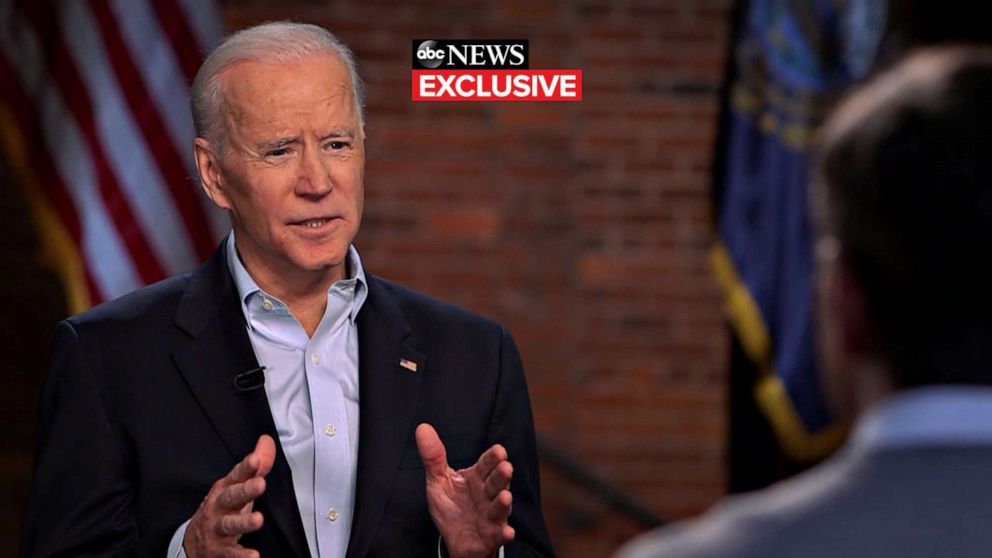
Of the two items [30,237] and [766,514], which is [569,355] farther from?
[766,514]

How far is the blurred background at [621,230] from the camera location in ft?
15.8

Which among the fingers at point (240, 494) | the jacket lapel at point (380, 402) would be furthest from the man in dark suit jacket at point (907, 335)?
the jacket lapel at point (380, 402)

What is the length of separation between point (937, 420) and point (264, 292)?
1.65 m

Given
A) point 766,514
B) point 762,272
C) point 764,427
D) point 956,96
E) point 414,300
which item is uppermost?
point 956,96

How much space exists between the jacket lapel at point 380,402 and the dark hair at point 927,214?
1408mm

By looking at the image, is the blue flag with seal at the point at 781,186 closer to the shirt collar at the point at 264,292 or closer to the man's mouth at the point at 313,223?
the shirt collar at the point at 264,292

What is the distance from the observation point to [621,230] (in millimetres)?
5035

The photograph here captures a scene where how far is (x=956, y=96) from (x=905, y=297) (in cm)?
14

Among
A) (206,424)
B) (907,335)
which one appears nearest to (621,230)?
(206,424)

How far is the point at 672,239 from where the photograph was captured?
16.5ft

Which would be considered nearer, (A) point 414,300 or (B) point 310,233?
(B) point 310,233

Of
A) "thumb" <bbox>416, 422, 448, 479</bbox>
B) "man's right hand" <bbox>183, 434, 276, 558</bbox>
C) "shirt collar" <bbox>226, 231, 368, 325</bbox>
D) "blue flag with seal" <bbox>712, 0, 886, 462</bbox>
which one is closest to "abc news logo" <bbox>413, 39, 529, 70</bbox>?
"blue flag with seal" <bbox>712, 0, 886, 462</bbox>

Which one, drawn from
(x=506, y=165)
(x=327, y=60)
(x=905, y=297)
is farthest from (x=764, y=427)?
(x=905, y=297)

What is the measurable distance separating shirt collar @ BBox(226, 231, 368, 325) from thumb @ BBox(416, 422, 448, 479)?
32 centimetres
